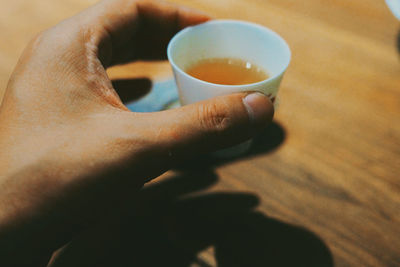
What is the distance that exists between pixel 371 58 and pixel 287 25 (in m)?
0.27

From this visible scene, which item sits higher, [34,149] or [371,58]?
[34,149]

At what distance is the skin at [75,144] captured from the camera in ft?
1.66

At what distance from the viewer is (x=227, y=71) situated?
0.78m

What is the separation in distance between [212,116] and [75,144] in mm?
220

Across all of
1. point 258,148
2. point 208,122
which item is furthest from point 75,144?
point 258,148

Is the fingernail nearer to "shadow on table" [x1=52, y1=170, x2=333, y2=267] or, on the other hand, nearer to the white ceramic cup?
the white ceramic cup

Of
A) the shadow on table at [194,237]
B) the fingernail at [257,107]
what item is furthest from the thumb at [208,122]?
the shadow on table at [194,237]

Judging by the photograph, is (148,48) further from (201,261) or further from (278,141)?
(201,261)

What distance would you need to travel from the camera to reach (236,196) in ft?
2.16

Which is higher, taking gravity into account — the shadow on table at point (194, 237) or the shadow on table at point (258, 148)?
Answer: the shadow on table at point (258, 148)

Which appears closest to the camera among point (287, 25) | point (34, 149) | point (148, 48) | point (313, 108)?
point (34, 149)

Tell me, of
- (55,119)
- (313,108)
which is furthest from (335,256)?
(55,119)

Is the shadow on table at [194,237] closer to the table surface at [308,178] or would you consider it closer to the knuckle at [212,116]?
the table surface at [308,178]

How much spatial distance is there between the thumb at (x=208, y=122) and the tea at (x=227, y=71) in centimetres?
21
